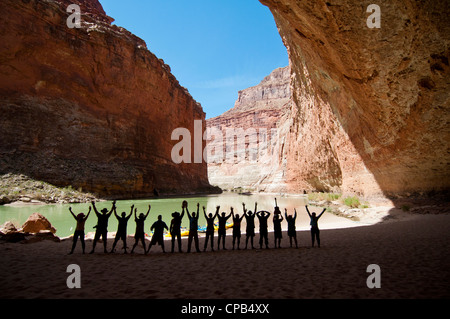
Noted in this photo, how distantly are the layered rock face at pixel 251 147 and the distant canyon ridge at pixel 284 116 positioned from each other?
1651 millimetres

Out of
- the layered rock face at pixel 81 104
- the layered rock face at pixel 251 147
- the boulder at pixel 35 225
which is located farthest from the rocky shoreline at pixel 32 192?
the layered rock face at pixel 251 147

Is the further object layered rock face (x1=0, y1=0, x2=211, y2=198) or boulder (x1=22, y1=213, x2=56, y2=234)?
layered rock face (x1=0, y1=0, x2=211, y2=198)

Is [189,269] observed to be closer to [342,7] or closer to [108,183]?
[342,7]

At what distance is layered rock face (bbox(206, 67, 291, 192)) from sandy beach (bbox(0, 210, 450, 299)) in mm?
43556

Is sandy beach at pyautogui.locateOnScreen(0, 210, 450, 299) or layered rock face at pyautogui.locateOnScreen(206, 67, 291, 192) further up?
layered rock face at pyautogui.locateOnScreen(206, 67, 291, 192)

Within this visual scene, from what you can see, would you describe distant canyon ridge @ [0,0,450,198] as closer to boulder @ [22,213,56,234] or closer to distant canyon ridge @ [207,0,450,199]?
distant canyon ridge @ [207,0,450,199]

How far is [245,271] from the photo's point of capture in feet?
18.0

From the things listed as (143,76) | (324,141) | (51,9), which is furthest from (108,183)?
(324,141)

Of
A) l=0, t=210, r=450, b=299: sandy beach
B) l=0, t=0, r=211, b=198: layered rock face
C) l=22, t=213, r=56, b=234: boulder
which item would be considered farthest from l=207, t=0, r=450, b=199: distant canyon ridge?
l=0, t=0, r=211, b=198: layered rock face

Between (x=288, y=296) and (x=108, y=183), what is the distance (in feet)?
108

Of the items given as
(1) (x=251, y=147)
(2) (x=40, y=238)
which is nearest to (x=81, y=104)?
(2) (x=40, y=238)

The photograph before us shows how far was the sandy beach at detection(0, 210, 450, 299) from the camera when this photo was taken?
13.2 ft

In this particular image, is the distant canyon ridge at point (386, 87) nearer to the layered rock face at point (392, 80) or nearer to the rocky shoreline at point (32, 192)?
the layered rock face at point (392, 80)

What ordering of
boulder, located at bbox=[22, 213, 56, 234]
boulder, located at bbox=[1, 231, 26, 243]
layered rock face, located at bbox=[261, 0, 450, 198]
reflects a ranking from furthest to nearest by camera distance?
boulder, located at bbox=[22, 213, 56, 234] → layered rock face, located at bbox=[261, 0, 450, 198] → boulder, located at bbox=[1, 231, 26, 243]
